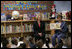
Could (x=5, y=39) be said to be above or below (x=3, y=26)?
below

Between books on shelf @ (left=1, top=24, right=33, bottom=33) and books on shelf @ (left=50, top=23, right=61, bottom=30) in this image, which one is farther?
books on shelf @ (left=50, top=23, right=61, bottom=30)

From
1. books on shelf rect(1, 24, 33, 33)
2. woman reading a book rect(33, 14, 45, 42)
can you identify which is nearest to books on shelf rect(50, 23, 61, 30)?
woman reading a book rect(33, 14, 45, 42)

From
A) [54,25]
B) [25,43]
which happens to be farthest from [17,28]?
[54,25]

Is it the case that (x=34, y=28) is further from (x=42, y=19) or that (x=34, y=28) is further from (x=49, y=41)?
(x=49, y=41)

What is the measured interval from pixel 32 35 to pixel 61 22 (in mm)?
446

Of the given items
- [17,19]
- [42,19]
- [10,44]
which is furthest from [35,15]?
[10,44]

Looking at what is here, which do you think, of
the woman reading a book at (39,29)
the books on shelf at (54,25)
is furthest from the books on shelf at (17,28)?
the books on shelf at (54,25)

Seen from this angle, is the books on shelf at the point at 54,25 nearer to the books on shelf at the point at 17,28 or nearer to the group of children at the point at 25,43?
the group of children at the point at 25,43

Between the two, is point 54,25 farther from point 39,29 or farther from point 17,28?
point 17,28

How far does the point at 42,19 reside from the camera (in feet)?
4.82

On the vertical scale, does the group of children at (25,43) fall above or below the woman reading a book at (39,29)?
below

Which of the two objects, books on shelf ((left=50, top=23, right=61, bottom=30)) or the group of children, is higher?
books on shelf ((left=50, top=23, right=61, bottom=30))

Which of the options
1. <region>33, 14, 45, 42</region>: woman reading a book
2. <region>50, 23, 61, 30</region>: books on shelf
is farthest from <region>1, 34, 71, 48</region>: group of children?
<region>50, 23, 61, 30</region>: books on shelf

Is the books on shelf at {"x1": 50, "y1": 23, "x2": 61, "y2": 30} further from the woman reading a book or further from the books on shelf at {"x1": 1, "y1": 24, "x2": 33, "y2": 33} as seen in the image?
the books on shelf at {"x1": 1, "y1": 24, "x2": 33, "y2": 33}
